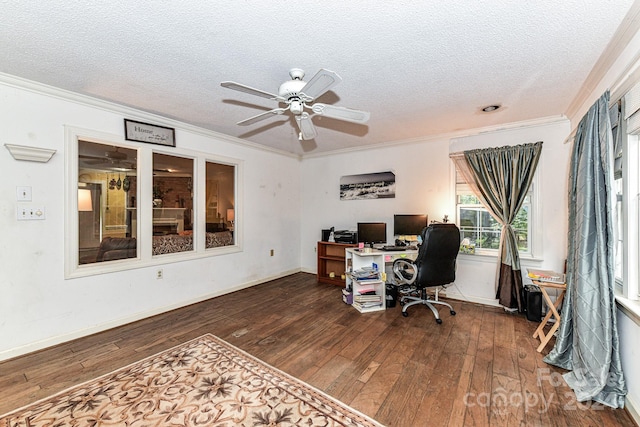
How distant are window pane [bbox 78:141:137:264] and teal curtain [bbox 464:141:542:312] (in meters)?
4.42

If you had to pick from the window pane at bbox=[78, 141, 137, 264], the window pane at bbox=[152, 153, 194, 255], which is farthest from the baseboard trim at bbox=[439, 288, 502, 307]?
the window pane at bbox=[78, 141, 137, 264]

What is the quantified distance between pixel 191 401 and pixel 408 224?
3364 millimetres

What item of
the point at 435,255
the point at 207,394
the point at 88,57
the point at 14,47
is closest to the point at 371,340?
the point at 435,255

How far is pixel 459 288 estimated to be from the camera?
3768 millimetres

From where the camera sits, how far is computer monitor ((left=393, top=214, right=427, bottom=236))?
155 inches

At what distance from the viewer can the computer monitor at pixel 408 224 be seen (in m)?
3.94

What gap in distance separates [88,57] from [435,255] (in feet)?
11.9

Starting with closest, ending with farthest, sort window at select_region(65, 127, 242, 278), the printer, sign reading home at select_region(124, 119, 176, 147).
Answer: window at select_region(65, 127, 242, 278), sign reading home at select_region(124, 119, 176, 147), the printer

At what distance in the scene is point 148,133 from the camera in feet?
10.4

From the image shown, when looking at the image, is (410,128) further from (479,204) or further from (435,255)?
(435,255)

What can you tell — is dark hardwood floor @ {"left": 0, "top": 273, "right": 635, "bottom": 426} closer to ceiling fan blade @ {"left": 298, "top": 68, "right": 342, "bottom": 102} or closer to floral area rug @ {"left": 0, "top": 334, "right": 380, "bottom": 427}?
floral area rug @ {"left": 0, "top": 334, "right": 380, "bottom": 427}

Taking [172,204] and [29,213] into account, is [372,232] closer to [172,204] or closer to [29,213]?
[172,204]

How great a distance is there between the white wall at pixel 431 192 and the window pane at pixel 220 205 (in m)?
1.67

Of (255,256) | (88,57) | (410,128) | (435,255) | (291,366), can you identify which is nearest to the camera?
(88,57)
